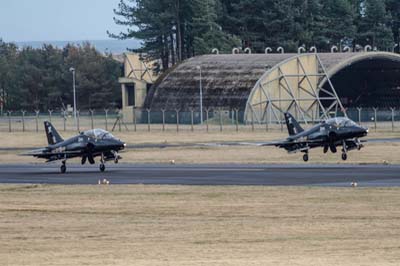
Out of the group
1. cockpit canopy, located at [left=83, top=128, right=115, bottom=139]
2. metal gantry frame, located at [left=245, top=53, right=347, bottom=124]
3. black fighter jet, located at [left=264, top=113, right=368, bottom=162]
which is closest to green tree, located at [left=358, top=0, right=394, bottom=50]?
metal gantry frame, located at [left=245, top=53, right=347, bottom=124]

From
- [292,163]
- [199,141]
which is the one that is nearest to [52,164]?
[292,163]

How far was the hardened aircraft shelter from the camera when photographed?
108 metres

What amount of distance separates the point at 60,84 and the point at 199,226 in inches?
4990

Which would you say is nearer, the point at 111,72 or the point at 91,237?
the point at 91,237

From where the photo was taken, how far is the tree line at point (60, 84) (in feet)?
510

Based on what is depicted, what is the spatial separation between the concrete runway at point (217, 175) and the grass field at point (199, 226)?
3161 mm

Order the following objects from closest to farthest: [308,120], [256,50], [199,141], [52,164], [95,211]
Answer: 1. [95,211]
2. [52,164]
3. [199,141]
4. [308,120]
5. [256,50]

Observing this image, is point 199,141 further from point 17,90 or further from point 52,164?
point 17,90

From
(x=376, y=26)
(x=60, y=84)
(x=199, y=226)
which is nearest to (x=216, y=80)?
(x=376, y=26)

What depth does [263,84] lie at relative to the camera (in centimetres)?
10831

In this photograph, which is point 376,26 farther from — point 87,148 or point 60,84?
point 87,148

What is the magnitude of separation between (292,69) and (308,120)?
589 cm

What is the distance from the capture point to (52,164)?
64.7 meters

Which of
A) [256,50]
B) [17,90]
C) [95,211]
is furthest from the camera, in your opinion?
[17,90]
